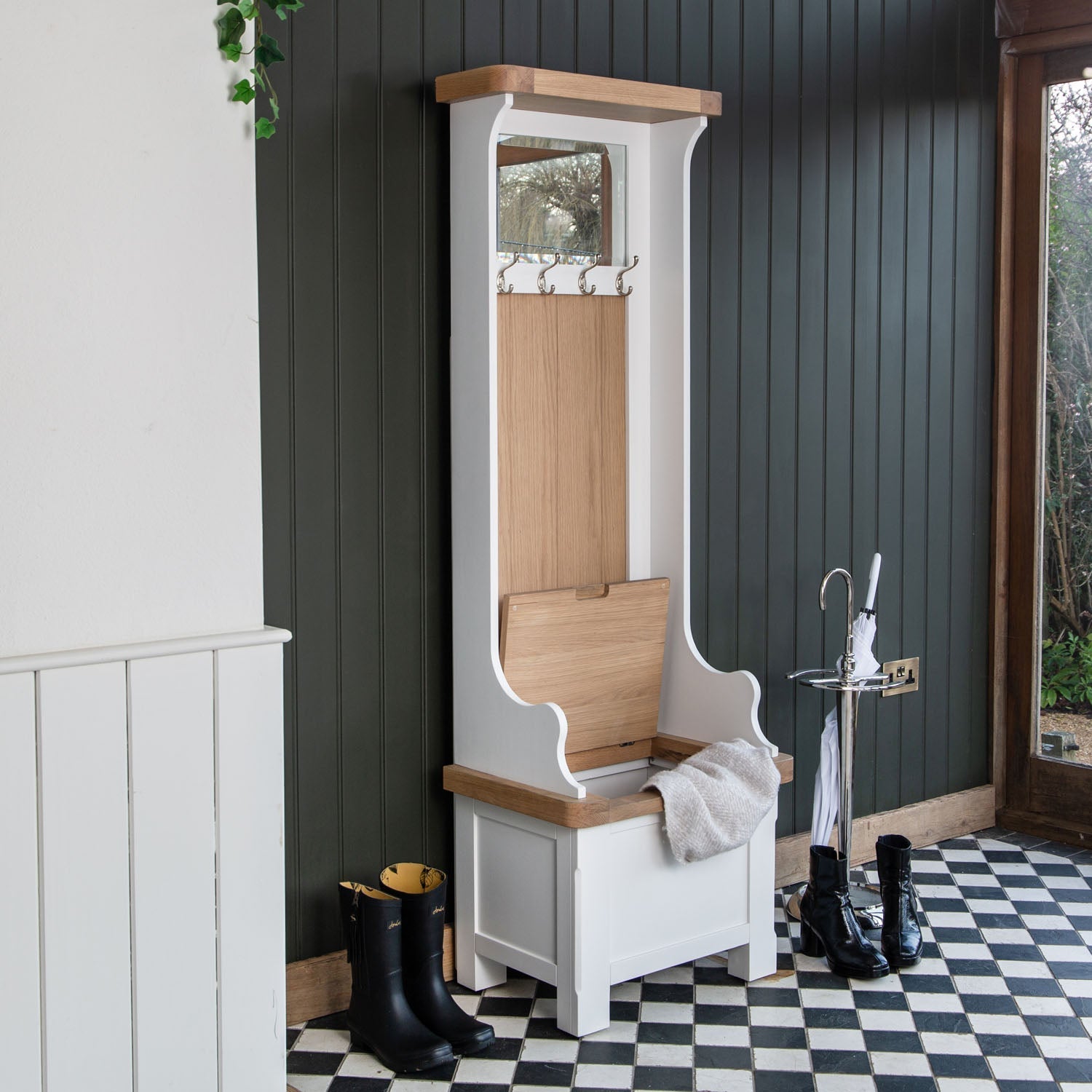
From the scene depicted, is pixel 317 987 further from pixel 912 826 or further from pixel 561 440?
pixel 912 826

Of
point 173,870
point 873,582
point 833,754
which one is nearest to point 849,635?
point 873,582

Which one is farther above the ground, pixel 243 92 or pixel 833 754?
pixel 243 92

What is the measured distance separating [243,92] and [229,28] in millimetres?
98

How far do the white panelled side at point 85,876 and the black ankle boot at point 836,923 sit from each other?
170cm

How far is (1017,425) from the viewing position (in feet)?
13.7

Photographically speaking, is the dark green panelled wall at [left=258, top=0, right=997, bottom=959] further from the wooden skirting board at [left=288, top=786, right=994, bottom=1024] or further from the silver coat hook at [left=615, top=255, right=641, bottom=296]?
the silver coat hook at [left=615, top=255, right=641, bottom=296]

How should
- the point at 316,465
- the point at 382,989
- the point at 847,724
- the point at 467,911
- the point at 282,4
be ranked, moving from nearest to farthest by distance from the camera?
1. the point at 282,4
2. the point at 382,989
3. the point at 316,465
4. the point at 467,911
5. the point at 847,724

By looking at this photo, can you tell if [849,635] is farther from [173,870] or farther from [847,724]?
[173,870]

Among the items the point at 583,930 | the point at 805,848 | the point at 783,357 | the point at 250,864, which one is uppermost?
the point at 783,357

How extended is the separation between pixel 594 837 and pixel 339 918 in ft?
1.99

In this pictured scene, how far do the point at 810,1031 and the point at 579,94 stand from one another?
2066 mm

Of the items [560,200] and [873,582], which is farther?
[873,582]

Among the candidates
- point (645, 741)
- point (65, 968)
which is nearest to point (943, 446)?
point (645, 741)

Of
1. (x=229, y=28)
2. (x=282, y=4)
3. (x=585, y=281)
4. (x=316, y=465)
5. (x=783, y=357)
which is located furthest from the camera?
(x=783, y=357)
